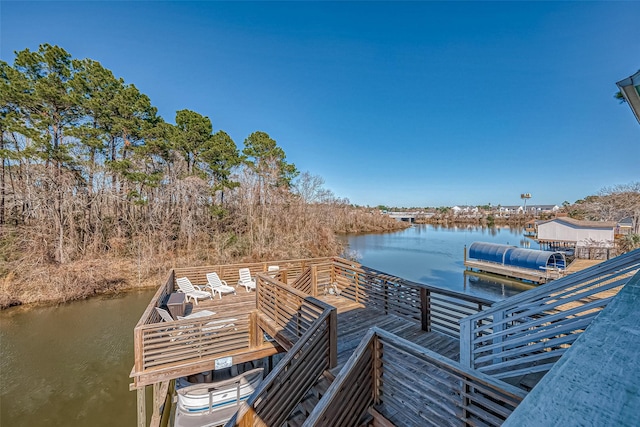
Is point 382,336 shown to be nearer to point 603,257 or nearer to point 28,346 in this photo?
point 28,346

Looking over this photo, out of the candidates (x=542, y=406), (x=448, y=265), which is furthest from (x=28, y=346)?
(x=448, y=265)

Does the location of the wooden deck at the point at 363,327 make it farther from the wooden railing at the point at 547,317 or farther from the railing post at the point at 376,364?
the wooden railing at the point at 547,317

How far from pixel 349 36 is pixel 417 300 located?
14.4 metres

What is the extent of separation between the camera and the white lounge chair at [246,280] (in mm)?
8974

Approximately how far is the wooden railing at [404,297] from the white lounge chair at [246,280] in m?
3.60

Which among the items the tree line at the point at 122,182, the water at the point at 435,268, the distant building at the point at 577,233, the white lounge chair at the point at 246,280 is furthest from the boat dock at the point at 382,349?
the distant building at the point at 577,233

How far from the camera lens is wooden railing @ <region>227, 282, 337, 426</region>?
2.89 metres

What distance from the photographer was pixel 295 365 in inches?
126

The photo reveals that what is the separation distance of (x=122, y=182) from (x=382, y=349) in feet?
56.1

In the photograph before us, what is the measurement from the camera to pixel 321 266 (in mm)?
7262

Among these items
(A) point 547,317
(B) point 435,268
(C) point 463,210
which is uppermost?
(C) point 463,210

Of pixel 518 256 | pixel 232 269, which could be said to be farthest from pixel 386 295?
pixel 518 256

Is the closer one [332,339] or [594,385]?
[594,385]

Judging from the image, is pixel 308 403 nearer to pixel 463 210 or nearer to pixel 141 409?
pixel 141 409
